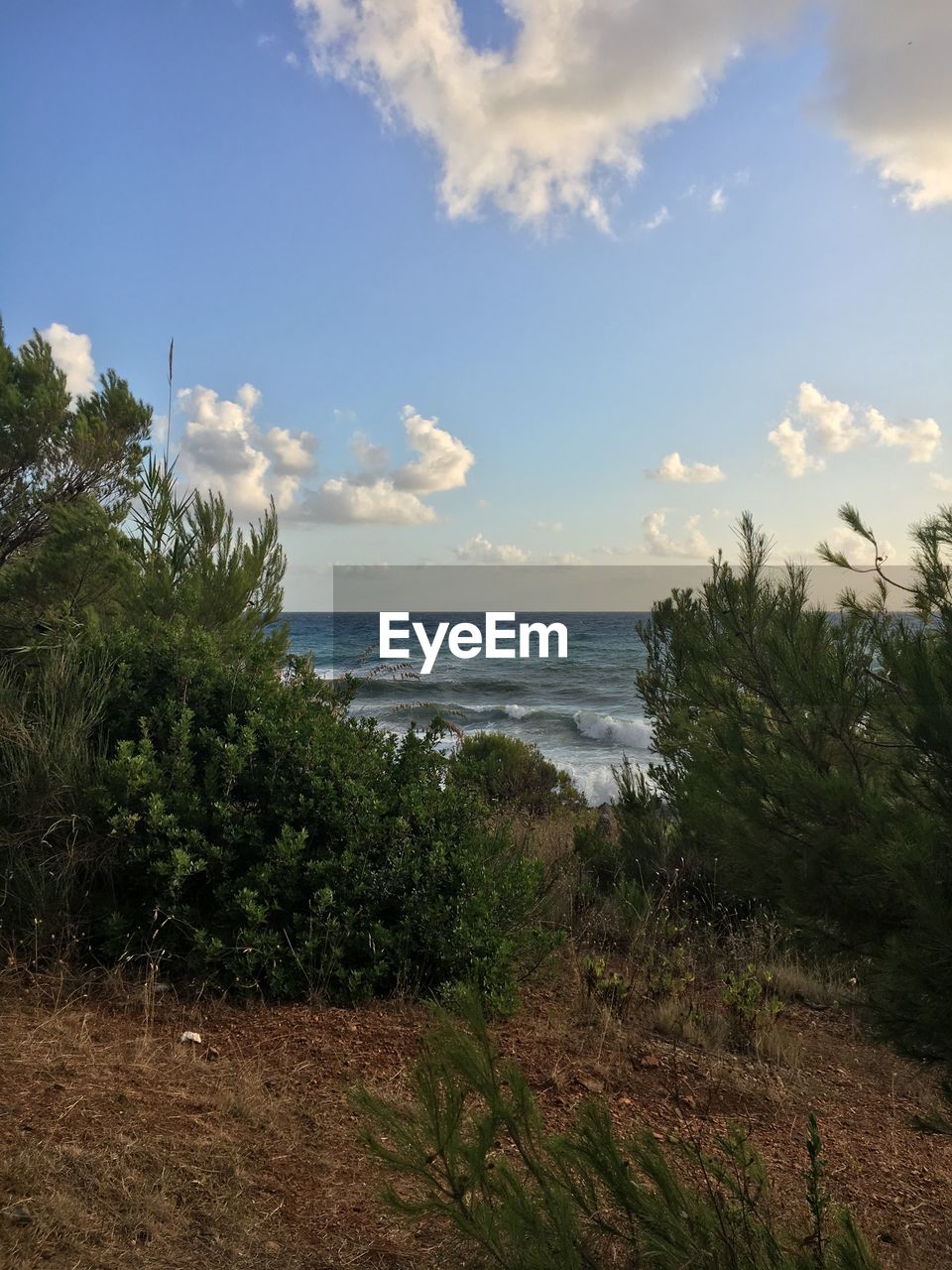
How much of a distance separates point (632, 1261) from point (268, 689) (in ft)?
13.3

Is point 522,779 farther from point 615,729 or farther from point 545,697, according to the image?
point 545,697

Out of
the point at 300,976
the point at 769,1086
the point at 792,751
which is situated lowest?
the point at 769,1086

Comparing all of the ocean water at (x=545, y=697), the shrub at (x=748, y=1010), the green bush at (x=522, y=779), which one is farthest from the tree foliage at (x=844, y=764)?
the green bush at (x=522, y=779)

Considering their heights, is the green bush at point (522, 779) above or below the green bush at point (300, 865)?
below

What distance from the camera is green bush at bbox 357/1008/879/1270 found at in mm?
2055

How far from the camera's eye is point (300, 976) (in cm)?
458

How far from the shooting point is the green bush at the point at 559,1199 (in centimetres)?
205

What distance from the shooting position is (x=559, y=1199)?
2105 millimetres

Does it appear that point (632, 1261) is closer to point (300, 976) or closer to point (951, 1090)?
point (951, 1090)

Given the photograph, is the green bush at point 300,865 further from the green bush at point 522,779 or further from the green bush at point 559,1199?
the green bush at point 522,779

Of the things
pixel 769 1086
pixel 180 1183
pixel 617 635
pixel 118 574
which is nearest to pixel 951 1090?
pixel 769 1086

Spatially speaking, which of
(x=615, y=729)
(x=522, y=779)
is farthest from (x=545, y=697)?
(x=522, y=779)

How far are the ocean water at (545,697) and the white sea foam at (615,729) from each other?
3 cm

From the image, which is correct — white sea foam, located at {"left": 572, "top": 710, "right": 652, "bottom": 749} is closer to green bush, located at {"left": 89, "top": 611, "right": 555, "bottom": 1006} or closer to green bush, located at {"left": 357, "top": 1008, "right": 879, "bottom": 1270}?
green bush, located at {"left": 89, "top": 611, "right": 555, "bottom": 1006}
